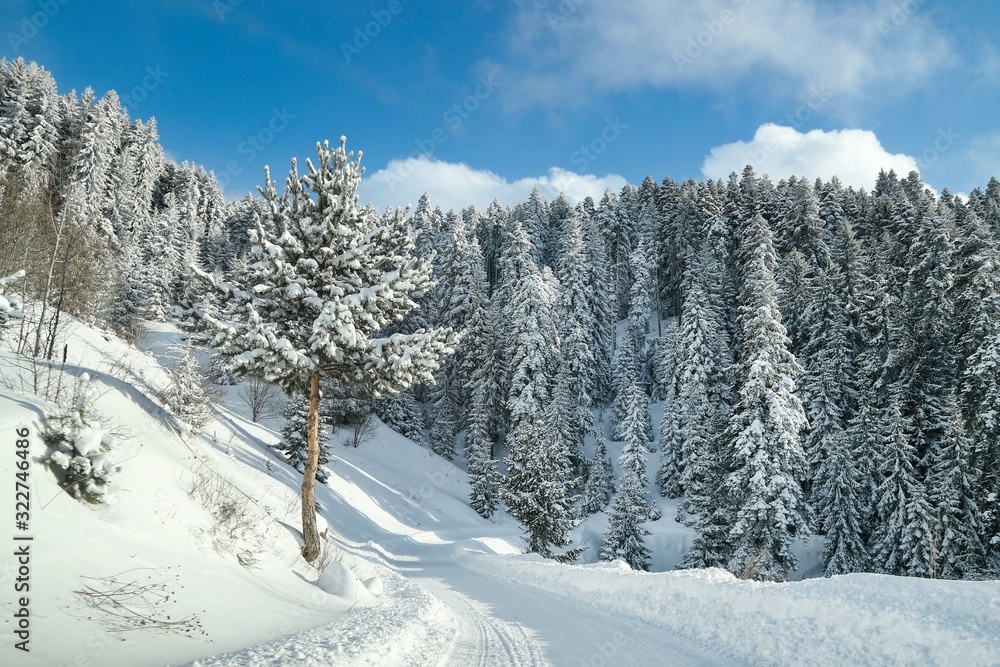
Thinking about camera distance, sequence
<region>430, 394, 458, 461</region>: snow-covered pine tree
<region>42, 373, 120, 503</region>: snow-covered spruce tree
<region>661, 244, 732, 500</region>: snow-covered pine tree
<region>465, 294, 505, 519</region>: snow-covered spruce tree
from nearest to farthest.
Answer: <region>42, 373, 120, 503</region>: snow-covered spruce tree
<region>661, 244, 732, 500</region>: snow-covered pine tree
<region>465, 294, 505, 519</region>: snow-covered spruce tree
<region>430, 394, 458, 461</region>: snow-covered pine tree

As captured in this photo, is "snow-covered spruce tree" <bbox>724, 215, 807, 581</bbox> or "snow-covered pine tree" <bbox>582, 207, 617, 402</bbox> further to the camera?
"snow-covered pine tree" <bbox>582, 207, 617, 402</bbox>

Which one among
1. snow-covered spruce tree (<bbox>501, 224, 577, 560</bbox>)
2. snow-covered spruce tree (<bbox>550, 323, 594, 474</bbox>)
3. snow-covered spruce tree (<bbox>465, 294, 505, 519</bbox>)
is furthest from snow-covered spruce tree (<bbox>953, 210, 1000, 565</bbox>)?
snow-covered spruce tree (<bbox>465, 294, 505, 519</bbox>)

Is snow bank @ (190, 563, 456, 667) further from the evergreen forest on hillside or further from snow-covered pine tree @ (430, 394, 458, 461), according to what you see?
snow-covered pine tree @ (430, 394, 458, 461)

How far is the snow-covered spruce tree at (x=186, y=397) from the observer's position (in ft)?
51.1

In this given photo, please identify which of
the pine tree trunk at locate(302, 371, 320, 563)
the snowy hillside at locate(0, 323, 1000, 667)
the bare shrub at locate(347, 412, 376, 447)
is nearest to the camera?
the snowy hillside at locate(0, 323, 1000, 667)

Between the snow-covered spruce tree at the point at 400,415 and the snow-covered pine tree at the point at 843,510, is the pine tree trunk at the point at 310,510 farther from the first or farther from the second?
the snow-covered spruce tree at the point at 400,415

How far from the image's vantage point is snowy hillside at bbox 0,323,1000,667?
5.05 m

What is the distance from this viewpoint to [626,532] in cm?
2708

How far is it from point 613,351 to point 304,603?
1981 inches

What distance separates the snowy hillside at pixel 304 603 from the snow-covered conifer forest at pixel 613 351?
1.13m

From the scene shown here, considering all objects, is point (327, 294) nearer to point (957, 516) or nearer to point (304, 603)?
point (304, 603)

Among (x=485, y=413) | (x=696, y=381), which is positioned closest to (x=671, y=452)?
(x=696, y=381)

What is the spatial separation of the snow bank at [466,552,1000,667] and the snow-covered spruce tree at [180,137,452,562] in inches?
305

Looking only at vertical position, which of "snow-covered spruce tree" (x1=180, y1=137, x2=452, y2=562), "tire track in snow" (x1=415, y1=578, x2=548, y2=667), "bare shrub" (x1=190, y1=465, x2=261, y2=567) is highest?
"snow-covered spruce tree" (x1=180, y1=137, x2=452, y2=562)
